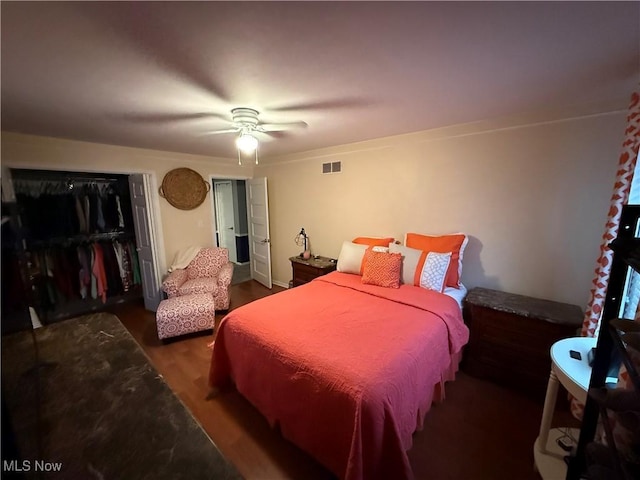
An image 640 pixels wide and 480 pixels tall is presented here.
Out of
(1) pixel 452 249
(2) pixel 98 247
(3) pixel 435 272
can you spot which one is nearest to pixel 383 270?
(3) pixel 435 272

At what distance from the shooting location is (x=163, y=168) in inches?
137

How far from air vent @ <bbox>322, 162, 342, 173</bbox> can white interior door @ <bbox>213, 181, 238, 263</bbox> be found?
9.79 ft

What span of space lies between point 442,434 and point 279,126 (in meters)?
2.66

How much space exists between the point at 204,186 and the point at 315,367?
342cm

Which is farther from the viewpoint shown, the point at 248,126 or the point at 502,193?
the point at 502,193

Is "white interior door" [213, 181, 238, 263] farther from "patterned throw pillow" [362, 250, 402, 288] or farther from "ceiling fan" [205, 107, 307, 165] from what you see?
"patterned throw pillow" [362, 250, 402, 288]

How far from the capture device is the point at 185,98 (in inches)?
64.7

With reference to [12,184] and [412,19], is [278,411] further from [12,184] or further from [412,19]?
[412,19]

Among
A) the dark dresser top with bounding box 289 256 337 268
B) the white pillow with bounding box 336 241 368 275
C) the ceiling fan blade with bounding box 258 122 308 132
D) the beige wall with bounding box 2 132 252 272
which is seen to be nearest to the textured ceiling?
the ceiling fan blade with bounding box 258 122 308 132

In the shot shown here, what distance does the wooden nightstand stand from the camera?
325 centimetres

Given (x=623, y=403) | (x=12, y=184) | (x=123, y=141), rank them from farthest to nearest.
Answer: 1. (x=123, y=141)
2. (x=623, y=403)
3. (x=12, y=184)

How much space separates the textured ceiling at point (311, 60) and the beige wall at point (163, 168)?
67 centimetres

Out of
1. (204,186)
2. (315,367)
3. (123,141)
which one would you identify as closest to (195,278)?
(204,186)

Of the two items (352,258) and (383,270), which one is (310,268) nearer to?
(352,258)
